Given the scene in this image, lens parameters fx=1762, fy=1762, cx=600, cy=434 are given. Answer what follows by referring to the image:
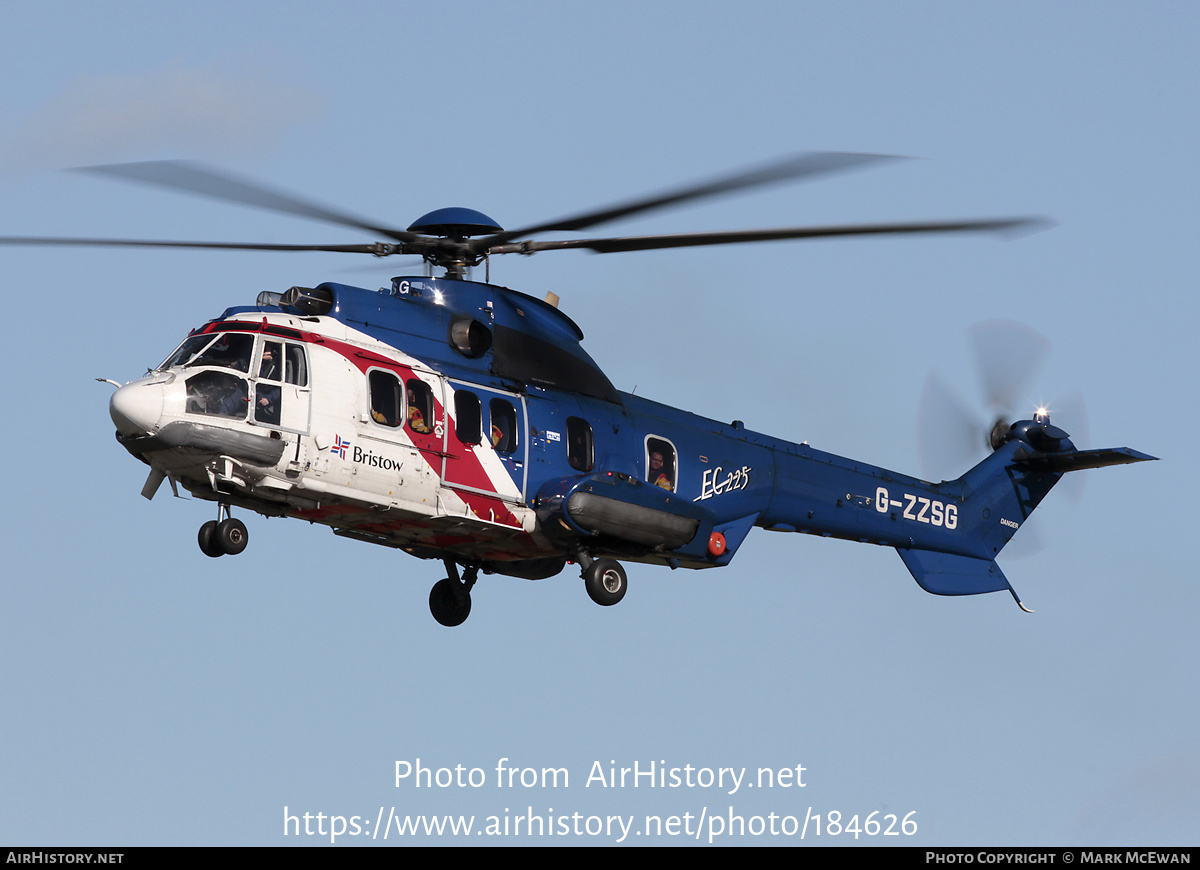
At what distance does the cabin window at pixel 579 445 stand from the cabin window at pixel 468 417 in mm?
1607

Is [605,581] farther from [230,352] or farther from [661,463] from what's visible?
[230,352]

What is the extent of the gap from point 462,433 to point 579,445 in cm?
215

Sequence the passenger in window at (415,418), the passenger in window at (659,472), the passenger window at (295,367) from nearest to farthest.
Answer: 1. the passenger window at (295,367)
2. the passenger in window at (415,418)
3. the passenger in window at (659,472)

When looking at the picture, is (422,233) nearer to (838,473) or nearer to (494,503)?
(494,503)

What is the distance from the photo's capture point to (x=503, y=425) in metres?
23.9

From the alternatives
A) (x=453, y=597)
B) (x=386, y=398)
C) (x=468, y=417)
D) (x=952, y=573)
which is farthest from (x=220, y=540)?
(x=952, y=573)

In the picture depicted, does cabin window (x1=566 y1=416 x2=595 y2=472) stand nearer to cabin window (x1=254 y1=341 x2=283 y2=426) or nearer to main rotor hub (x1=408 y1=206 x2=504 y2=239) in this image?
main rotor hub (x1=408 y1=206 x2=504 y2=239)

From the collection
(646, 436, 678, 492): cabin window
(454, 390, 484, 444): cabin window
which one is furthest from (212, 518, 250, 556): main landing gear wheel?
(646, 436, 678, 492): cabin window

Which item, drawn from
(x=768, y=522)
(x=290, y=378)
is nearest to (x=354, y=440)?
(x=290, y=378)

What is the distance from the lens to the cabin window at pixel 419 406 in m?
22.9

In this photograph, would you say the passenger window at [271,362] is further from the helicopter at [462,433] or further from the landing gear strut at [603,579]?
the landing gear strut at [603,579]

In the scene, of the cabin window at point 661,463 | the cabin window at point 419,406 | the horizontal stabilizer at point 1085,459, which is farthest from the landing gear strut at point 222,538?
the horizontal stabilizer at point 1085,459

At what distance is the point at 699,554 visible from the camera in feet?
85.9

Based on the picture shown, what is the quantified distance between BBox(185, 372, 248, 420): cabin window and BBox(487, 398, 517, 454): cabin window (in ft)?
12.1
